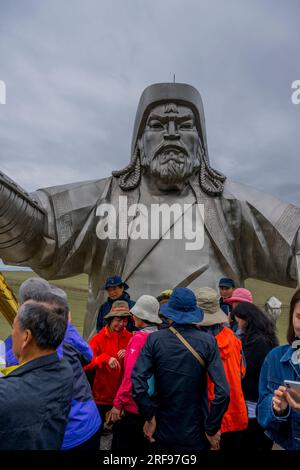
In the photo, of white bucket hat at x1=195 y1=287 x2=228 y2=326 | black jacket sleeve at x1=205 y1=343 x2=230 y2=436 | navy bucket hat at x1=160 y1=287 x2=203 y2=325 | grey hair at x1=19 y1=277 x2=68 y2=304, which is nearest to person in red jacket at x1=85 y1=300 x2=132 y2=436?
white bucket hat at x1=195 y1=287 x2=228 y2=326

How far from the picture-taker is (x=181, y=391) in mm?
2209

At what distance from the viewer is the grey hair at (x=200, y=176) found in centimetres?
557

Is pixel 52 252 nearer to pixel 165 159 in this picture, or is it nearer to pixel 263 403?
pixel 165 159

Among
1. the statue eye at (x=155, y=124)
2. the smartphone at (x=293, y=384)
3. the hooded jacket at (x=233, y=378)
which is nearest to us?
the smartphone at (x=293, y=384)

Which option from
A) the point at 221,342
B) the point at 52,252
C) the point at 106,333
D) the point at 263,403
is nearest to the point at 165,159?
the point at 52,252

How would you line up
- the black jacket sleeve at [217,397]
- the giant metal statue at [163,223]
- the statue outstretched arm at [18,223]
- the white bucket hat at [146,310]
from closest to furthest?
the black jacket sleeve at [217,397] < the white bucket hat at [146,310] < the statue outstretched arm at [18,223] < the giant metal statue at [163,223]

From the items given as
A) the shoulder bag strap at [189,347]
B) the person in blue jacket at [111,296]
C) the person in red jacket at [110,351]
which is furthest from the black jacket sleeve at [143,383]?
the person in blue jacket at [111,296]

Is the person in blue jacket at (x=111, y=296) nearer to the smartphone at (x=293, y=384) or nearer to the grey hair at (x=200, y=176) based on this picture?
the grey hair at (x=200, y=176)

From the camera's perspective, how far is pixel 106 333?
314 cm

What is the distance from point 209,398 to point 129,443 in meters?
0.66

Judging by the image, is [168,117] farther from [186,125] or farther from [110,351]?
[110,351]

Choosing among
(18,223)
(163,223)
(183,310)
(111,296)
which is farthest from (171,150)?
(183,310)

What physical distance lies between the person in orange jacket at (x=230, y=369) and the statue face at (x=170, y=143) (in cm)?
291

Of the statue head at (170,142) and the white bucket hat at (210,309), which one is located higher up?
the statue head at (170,142)
